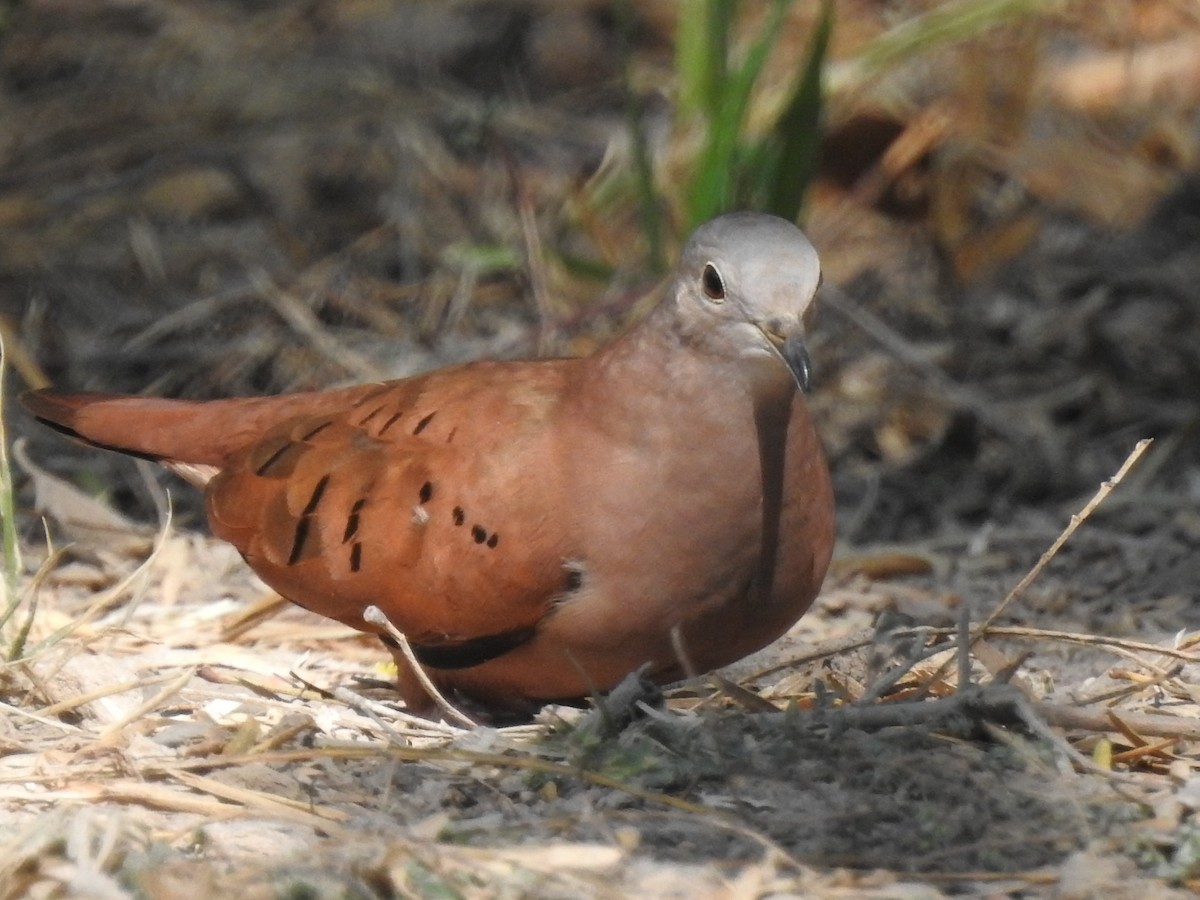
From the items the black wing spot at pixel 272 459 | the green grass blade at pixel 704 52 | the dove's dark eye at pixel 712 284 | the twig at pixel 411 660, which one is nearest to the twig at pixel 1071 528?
the dove's dark eye at pixel 712 284

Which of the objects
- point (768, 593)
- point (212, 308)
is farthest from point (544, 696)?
point (212, 308)

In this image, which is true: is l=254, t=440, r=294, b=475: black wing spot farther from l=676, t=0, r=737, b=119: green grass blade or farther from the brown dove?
l=676, t=0, r=737, b=119: green grass blade

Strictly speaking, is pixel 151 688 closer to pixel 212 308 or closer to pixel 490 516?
pixel 490 516

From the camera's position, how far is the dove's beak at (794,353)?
3.47m

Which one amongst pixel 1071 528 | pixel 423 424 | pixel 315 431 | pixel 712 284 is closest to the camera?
pixel 1071 528

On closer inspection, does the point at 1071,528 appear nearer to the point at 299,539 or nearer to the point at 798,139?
the point at 299,539

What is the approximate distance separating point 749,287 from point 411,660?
38.8 inches

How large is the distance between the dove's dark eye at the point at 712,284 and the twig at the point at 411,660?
0.89 m

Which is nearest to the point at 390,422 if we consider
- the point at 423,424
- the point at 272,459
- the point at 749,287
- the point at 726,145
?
the point at 423,424

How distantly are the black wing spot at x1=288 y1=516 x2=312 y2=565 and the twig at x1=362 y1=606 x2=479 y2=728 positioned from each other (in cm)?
26

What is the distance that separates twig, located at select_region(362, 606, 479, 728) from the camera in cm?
376

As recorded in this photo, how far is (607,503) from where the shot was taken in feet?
12.3

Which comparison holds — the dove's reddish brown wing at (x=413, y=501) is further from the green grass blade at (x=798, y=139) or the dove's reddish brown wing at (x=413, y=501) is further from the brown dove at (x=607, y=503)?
the green grass blade at (x=798, y=139)

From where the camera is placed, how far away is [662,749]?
339 cm
